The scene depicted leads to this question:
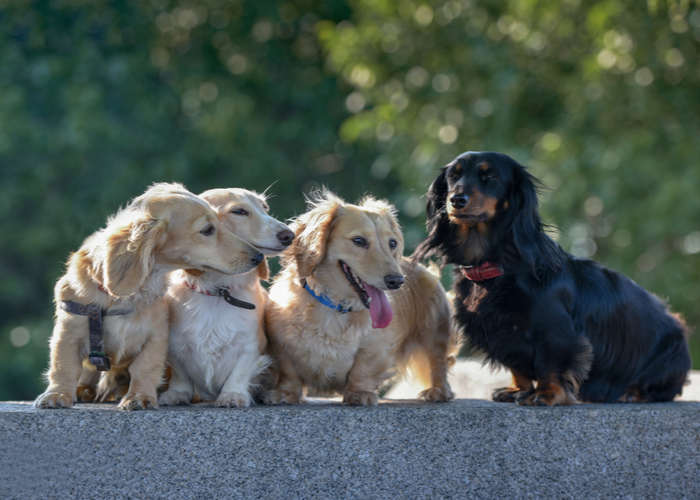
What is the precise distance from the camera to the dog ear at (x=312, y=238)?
3.25 metres

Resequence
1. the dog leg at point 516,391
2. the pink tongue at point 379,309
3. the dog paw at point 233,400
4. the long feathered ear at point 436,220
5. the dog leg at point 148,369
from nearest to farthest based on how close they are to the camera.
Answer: the dog leg at point 148,369 < the dog paw at point 233,400 < the pink tongue at point 379,309 < the dog leg at point 516,391 < the long feathered ear at point 436,220

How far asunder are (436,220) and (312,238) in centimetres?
78

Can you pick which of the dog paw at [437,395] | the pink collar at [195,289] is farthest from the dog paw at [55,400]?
the dog paw at [437,395]

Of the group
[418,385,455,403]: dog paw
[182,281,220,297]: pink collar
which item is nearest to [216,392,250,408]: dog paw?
[182,281,220,297]: pink collar

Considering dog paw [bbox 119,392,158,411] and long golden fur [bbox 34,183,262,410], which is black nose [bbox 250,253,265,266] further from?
dog paw [bbox 119,392,158,411]

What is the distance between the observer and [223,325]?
3.07m

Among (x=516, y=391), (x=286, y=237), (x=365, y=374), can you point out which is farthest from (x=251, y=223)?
(x=516, y=391)

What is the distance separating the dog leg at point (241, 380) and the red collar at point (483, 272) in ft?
3.80

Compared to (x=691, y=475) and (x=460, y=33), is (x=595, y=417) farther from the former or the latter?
(x=460, y=33)

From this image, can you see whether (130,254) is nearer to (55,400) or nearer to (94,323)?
(94,323)

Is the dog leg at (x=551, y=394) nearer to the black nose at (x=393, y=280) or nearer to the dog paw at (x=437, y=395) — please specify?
the dog paw at (x=437, y=395)

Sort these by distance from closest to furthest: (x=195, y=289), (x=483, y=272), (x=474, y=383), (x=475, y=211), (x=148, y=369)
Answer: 1. (x=148, y=369)
2. (x=195, y=289)
3. (x=475, y=211)
4. (x=483, y=272)
5. (x=474, y=383)

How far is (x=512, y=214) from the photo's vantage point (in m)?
3.46

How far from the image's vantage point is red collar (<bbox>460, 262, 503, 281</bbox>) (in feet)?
11.2
